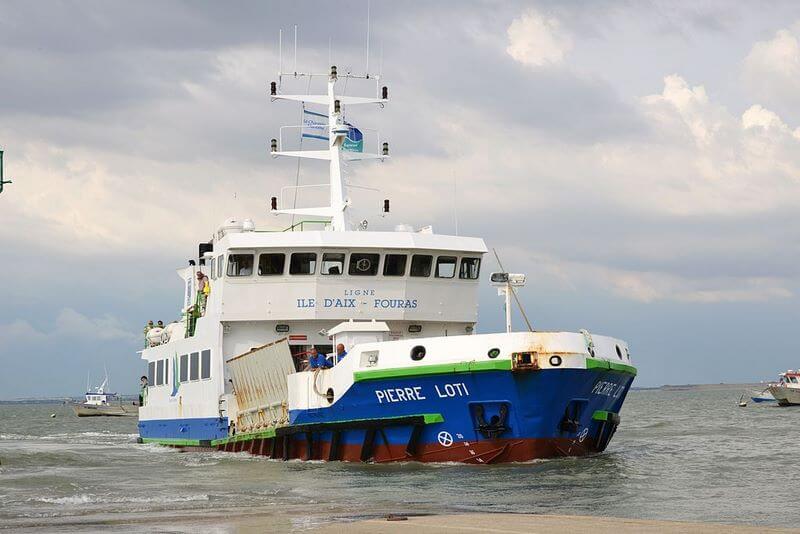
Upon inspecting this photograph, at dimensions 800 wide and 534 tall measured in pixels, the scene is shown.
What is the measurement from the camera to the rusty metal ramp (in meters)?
25.9

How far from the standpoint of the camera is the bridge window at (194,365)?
3152 cm

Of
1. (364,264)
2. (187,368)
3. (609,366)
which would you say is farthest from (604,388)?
(187,368)

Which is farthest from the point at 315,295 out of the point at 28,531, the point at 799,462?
the point at 28,531

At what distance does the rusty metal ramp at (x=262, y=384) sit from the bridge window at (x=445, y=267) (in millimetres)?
4857

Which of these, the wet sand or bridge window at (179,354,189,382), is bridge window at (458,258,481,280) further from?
the wet sand

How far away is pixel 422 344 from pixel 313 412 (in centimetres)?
356

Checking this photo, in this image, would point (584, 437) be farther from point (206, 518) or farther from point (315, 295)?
point (206, 518)

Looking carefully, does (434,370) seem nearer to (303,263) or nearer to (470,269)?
(303,263)

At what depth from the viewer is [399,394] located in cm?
2278

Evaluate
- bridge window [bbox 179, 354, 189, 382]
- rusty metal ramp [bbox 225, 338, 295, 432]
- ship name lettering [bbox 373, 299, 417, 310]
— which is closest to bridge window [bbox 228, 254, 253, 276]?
rusty metal ramp [bbox 225, 338, 295, 432]

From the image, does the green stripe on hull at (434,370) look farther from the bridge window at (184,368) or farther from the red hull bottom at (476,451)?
the bridge window at (184,368)

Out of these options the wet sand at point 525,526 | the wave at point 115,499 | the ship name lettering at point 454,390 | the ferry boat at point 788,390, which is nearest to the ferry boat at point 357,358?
the ship name lettering at point 454,390

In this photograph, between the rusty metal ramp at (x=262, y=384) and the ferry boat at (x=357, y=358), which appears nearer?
the ferry boat at (x=357, y=358)

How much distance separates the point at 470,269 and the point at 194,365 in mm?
8225
